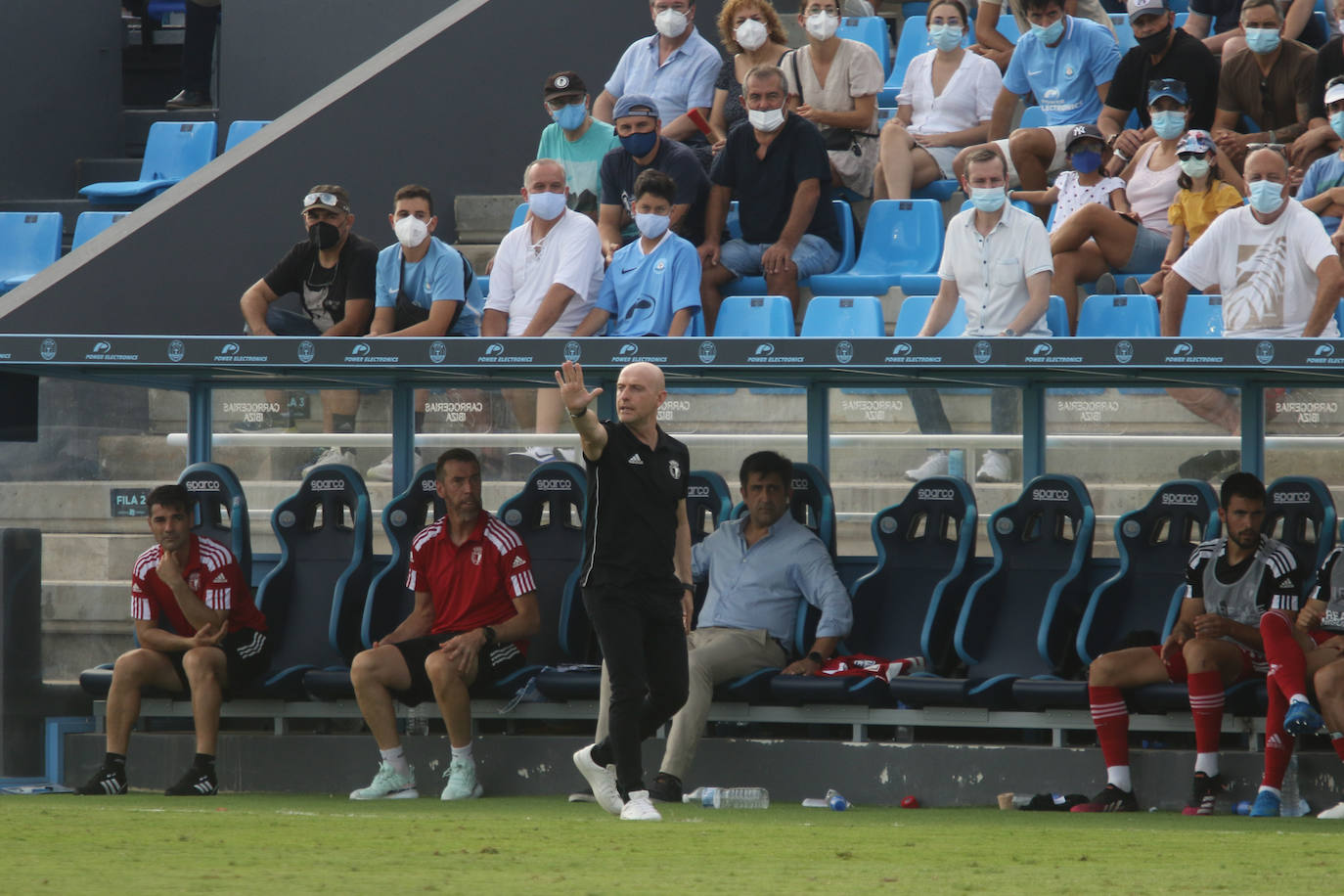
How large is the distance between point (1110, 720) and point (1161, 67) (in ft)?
15.0

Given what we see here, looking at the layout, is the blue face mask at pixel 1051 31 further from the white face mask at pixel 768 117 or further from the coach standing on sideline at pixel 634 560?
the coach standing on sideline at pixel 634 560

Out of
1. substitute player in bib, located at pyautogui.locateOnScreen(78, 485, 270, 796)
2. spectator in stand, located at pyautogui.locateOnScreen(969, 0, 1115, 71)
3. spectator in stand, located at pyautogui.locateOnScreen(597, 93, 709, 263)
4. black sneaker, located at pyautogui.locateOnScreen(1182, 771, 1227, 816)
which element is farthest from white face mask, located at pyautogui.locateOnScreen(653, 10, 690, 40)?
black sneaker, located at pyautogui.locateOnScreen(1182, 771, 1227, 816)

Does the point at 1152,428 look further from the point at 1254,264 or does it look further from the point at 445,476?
the point at 445,476

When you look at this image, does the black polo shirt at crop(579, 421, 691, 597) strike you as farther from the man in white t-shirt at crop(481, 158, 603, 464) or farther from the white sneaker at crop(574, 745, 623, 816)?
the man in white t-shirt at crop(481, 158, 603, 464)

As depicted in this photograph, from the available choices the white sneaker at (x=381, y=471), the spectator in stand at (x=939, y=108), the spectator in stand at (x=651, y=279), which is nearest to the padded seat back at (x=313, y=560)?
the white sneaker at (x=381, y=471)

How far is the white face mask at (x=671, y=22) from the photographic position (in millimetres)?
13297

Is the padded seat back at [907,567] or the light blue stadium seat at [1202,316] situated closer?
the light blue stadium seat at [1202,316]

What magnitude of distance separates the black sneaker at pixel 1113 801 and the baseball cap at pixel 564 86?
18.7ft

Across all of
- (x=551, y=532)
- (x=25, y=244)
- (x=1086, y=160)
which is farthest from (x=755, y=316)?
(x=25, y=244)

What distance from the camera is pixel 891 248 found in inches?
483

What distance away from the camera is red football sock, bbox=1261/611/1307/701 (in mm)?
8906

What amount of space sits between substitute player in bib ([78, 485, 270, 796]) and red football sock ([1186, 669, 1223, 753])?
4772 millimetres

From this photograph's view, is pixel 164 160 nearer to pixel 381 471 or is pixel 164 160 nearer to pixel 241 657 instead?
pixel 381 471

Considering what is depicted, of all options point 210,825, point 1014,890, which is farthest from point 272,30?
point 1014,890
